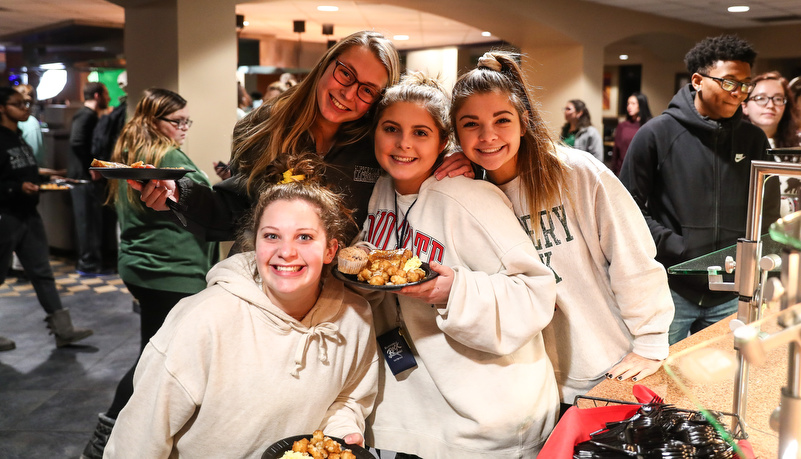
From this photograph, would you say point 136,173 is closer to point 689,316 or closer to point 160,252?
point 160,252

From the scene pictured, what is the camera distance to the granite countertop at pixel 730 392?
1.01 metres

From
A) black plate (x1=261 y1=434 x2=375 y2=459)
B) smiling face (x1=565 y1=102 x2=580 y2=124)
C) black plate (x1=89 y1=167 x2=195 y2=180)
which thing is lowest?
black plate (x1=261 y1=434 x2=375 y2=459)

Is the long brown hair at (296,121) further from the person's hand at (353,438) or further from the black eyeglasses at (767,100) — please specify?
the black eyeglasses at (767,100)

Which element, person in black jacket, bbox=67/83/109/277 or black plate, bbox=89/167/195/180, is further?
person in black jacket, bbox=67/83/109/277

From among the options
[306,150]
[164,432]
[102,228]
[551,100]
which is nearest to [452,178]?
[306,150]

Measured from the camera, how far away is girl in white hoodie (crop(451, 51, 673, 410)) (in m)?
1.74

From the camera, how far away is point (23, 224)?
4.73 meters

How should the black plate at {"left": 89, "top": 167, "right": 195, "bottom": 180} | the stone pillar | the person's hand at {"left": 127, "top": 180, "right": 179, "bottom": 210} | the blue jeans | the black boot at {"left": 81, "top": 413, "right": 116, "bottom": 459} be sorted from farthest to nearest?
1. the stone pillar
2. the black boot at {"left": 81, "top": 413, "right": 116, "bottom": 459}
3. the blue jeans
4. the person's hand at {"left": 127, "top": 180, "right": 179, "bottom": 210}
5. the black plate at {"left": 89, "top": 167, "right": 195, "bottom": 180}

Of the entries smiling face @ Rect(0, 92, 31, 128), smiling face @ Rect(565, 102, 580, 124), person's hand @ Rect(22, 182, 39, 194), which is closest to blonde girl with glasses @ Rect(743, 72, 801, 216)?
smiling face @ Rect(565, 102, 580, 124)

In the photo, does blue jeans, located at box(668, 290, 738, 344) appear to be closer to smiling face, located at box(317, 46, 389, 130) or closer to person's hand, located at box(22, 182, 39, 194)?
smiling face, located at box(317, 46, 389, 130)

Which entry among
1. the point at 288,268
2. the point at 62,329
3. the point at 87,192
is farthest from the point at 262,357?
the point at 87,192

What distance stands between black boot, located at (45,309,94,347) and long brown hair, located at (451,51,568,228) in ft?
12.7

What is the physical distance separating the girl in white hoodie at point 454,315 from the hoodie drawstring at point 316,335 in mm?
201

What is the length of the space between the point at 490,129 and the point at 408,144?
22cm
